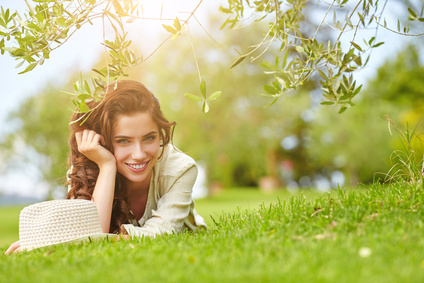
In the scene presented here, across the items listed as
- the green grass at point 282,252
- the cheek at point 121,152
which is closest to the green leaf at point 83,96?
the cheek at point 121,152

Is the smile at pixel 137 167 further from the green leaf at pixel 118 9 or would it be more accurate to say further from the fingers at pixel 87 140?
the green leaf at pixel 118 9

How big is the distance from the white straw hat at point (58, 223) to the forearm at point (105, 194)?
0.93 feet

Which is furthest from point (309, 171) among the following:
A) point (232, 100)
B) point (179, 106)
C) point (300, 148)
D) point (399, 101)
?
point (179, 106)

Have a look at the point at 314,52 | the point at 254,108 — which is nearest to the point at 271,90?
the point at 314,52

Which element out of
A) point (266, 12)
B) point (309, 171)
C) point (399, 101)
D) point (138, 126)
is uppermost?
point (266, 12)

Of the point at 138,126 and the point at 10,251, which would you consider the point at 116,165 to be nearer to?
the point at 138,126

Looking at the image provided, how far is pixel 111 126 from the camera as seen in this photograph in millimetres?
4395

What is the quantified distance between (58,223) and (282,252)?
2055mm

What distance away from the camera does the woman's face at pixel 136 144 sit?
430 cm

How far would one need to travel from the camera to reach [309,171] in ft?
102

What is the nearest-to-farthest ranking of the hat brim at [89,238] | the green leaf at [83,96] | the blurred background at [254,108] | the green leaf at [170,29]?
the green leaf at [83,96] < the green leaf at [170,29] < the hat brim at [89,238] < the blurred background at [254,108]

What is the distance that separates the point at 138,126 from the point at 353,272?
8.41 ft

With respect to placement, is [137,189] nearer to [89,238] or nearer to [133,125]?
[133,125]

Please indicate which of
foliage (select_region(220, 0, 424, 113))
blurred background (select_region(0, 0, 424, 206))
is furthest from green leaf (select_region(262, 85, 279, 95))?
blurred background (select_region(0, 0, 424, 206))
